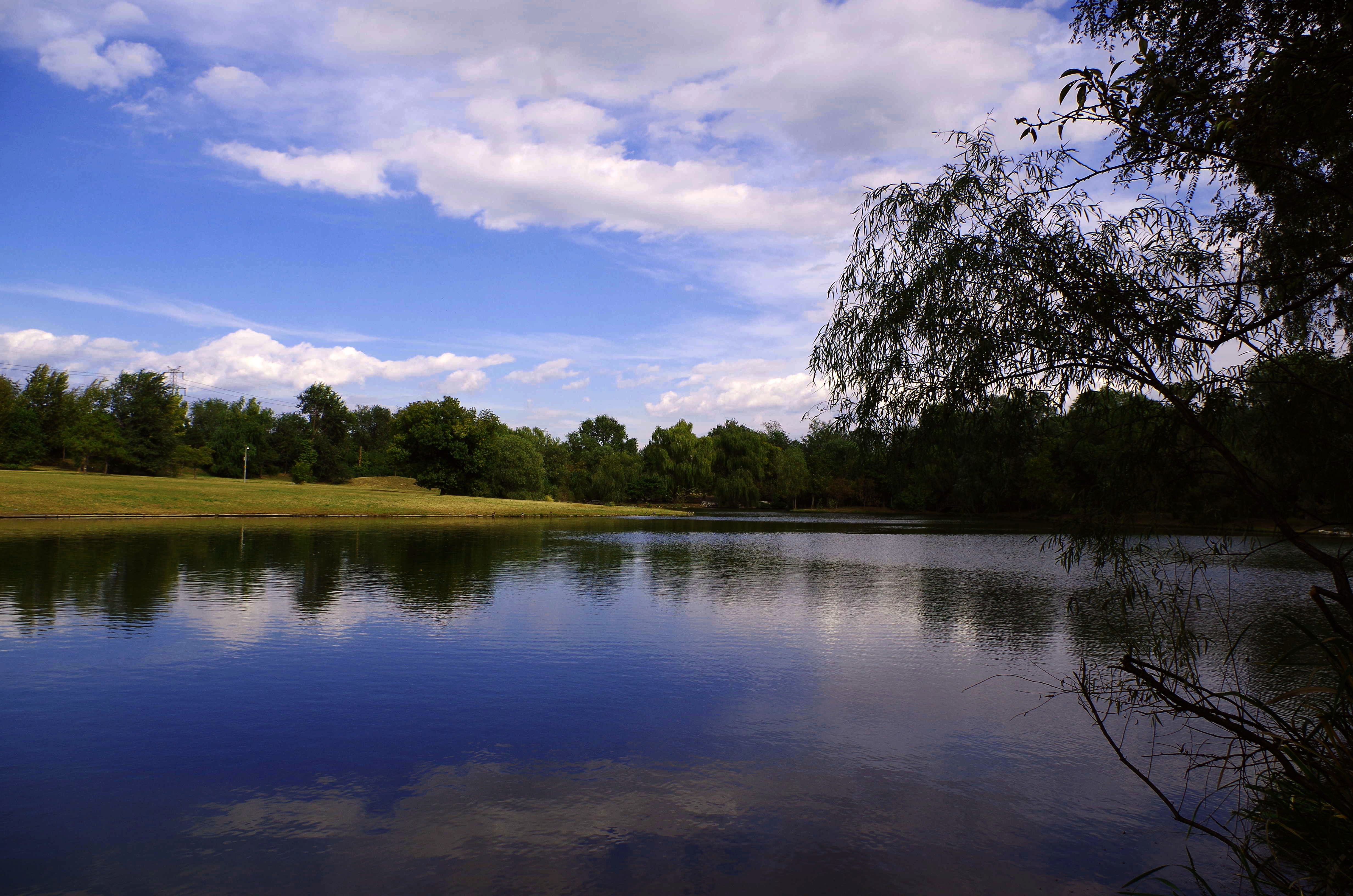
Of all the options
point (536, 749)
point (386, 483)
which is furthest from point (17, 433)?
point (536, 749)

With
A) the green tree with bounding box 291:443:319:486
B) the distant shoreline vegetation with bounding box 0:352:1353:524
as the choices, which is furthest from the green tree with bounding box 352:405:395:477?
the green tree with bounding box 291:443:319:486

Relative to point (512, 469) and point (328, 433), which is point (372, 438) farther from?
point (512, 469)

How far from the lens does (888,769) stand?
24.5 feet

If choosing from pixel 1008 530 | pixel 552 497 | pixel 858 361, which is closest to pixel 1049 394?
pixel 858 361

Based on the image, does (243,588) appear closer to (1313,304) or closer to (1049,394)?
(1049,394)

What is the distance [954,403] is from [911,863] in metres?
4.38

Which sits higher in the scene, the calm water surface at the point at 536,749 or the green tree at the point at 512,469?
the green tree at the point at 512,469

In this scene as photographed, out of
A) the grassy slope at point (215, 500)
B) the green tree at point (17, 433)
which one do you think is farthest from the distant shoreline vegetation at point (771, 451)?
the grassy slope at point (215, 500)

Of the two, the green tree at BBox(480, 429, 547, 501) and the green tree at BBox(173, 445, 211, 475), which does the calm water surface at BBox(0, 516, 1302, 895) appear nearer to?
the green tree at BBox(480, 429, 547, 501)

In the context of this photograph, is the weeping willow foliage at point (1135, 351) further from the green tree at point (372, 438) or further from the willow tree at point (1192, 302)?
the green tree at point (372, 438)

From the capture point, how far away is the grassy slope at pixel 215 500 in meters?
38.0

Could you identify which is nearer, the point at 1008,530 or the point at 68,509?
the point at 68,509

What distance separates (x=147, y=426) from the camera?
227 feet

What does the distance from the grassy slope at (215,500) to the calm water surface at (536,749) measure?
25.9m
